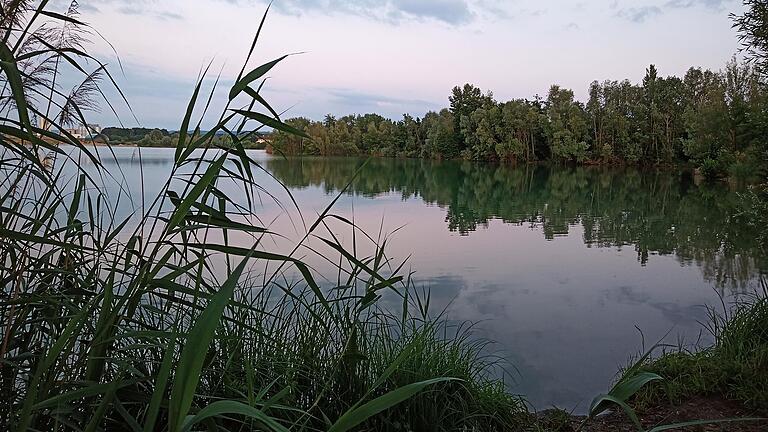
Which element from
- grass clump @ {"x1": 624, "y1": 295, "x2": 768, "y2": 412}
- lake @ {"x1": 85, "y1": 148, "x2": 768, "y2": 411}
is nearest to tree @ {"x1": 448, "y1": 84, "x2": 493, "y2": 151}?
lake @ {"x1": 85, "y1": 148, "x2": 768, "y2": 411}

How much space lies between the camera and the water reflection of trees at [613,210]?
9.22 meters

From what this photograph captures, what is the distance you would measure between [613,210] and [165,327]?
15.1 metres

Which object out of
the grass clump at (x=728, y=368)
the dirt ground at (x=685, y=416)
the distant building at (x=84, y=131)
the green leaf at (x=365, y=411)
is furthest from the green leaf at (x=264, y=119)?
the grass clump at (x=728, y=368)

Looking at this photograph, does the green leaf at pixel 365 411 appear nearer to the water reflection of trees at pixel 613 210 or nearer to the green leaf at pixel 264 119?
the green leaf at pixel 264 119

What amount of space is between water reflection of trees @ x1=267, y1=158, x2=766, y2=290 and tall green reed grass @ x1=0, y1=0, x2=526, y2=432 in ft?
5.67

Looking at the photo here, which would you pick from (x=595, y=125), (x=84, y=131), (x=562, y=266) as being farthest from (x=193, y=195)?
(x=595, y=125)

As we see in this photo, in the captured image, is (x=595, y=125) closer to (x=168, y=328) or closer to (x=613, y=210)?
(x=613, y=210)

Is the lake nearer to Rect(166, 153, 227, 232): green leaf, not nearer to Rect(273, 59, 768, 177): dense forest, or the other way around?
Rect(166, 153, 227, 232): green leaf

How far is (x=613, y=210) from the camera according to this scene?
49.8 feet

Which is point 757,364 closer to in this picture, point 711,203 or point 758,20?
point 758,20

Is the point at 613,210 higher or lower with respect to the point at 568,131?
lower

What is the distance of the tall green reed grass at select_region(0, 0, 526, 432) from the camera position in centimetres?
104

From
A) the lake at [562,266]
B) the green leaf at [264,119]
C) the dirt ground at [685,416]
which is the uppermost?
the green leaf at [264,119]

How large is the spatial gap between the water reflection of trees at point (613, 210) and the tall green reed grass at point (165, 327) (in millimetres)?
1729
